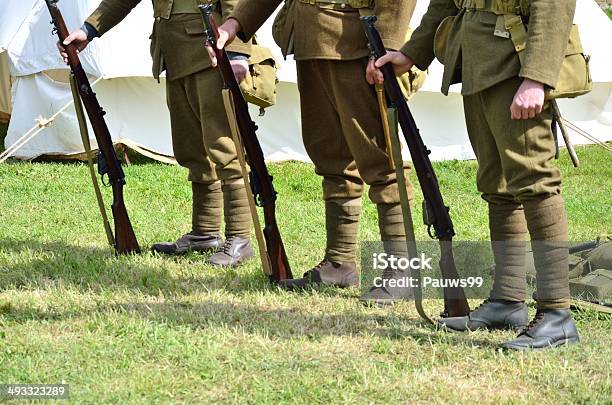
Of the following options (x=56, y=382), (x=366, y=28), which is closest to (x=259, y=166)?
(x=366, y=28)

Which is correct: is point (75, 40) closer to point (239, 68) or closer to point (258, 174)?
point (239, 68)

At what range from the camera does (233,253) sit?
19.1ft

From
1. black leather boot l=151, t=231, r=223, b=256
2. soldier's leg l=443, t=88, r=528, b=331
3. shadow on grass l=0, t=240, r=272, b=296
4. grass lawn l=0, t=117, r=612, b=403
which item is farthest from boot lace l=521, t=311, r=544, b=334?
black leather boot l=151, t=231, r=223, b=256

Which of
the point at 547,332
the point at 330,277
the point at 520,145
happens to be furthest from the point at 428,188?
the point at 330,277

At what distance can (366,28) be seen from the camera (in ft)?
14.0

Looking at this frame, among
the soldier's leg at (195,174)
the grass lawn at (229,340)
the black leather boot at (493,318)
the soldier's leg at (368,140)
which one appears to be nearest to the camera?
the grass lawn at (229,340)

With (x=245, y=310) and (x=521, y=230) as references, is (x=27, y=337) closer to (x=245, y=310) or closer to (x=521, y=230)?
(x=245, y=310)

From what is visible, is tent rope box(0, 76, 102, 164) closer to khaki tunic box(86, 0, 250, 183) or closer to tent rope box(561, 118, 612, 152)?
khaki tunic box(86, 0, 250, 183)

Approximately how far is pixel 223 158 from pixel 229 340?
5.49 ft

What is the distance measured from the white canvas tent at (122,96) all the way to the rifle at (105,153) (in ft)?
10.1

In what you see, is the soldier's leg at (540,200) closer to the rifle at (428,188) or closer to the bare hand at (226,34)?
the rifle at (428,188)

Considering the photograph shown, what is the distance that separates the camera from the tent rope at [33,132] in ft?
29.4

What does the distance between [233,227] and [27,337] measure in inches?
70.9

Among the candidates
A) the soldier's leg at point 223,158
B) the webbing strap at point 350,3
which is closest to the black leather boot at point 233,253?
the soldier's leg at point 223,158
